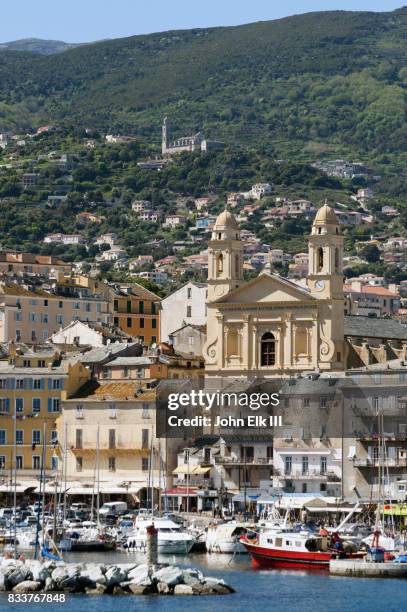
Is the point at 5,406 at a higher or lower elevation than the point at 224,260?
lower

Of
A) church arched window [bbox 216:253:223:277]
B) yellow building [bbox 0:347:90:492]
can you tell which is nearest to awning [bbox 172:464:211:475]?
yellow building [bbox 0:347:90:492]

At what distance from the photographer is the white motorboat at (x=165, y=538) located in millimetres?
89000

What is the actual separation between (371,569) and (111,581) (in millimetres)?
10814

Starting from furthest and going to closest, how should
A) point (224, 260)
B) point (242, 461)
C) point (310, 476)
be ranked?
point (224, 260) → point (242, 461) → point (310, 476)

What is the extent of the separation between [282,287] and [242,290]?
2.68m

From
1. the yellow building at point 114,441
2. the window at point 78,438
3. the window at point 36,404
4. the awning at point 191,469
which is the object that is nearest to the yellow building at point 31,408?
the window at point 36,404

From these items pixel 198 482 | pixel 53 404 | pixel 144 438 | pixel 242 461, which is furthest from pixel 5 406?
pixel 242 461

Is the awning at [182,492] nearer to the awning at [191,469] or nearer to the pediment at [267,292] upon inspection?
the awning at [191,469]

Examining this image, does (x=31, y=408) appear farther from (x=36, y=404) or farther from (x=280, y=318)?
(x=280, y=318)

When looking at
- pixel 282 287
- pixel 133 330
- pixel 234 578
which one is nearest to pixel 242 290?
pixel 282 287

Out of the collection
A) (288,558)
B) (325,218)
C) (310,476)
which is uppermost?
(325,218)

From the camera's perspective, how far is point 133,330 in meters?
151

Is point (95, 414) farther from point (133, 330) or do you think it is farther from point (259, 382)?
point (133, 330)

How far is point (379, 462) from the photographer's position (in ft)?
320
